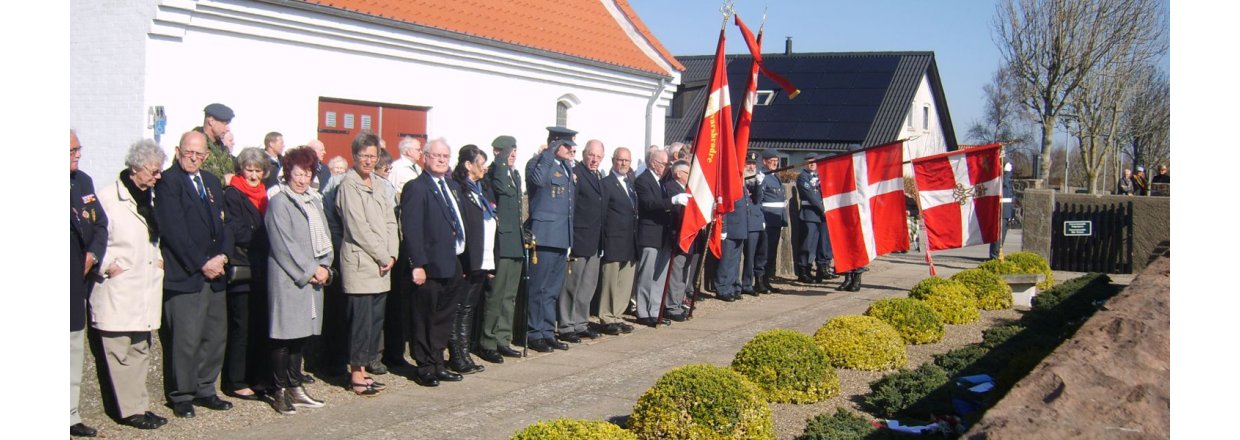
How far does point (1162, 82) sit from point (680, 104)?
44.3 feet

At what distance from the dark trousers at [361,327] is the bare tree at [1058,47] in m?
23.7

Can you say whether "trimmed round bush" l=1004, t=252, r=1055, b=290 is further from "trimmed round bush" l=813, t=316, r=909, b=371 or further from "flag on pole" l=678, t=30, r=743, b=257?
"trimmed round bush" l=813, t=316, r=909, b=371

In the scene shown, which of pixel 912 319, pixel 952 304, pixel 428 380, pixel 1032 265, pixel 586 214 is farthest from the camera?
pixel 1032 265

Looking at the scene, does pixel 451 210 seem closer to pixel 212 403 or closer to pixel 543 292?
pixel 543 292

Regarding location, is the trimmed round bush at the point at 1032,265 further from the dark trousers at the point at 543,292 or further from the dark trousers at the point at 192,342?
the dark trousers at the point at 192,342

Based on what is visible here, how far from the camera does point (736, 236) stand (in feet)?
43.6

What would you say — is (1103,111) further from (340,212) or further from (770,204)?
(340,212)

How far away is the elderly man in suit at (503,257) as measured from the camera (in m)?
9.16

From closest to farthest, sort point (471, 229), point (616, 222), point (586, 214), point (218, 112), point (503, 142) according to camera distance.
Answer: point (471, 229) < point (218, 112) < point (503, 142) < point (586, 214) < point (616, 222)

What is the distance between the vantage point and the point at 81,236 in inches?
241

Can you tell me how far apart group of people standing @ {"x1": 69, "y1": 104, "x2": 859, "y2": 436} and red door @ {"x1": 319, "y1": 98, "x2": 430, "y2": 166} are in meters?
5.14

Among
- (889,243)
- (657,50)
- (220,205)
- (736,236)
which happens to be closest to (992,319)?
(889,243)

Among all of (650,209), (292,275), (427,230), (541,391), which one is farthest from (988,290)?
(292,275)

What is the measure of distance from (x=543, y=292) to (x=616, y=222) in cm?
129
